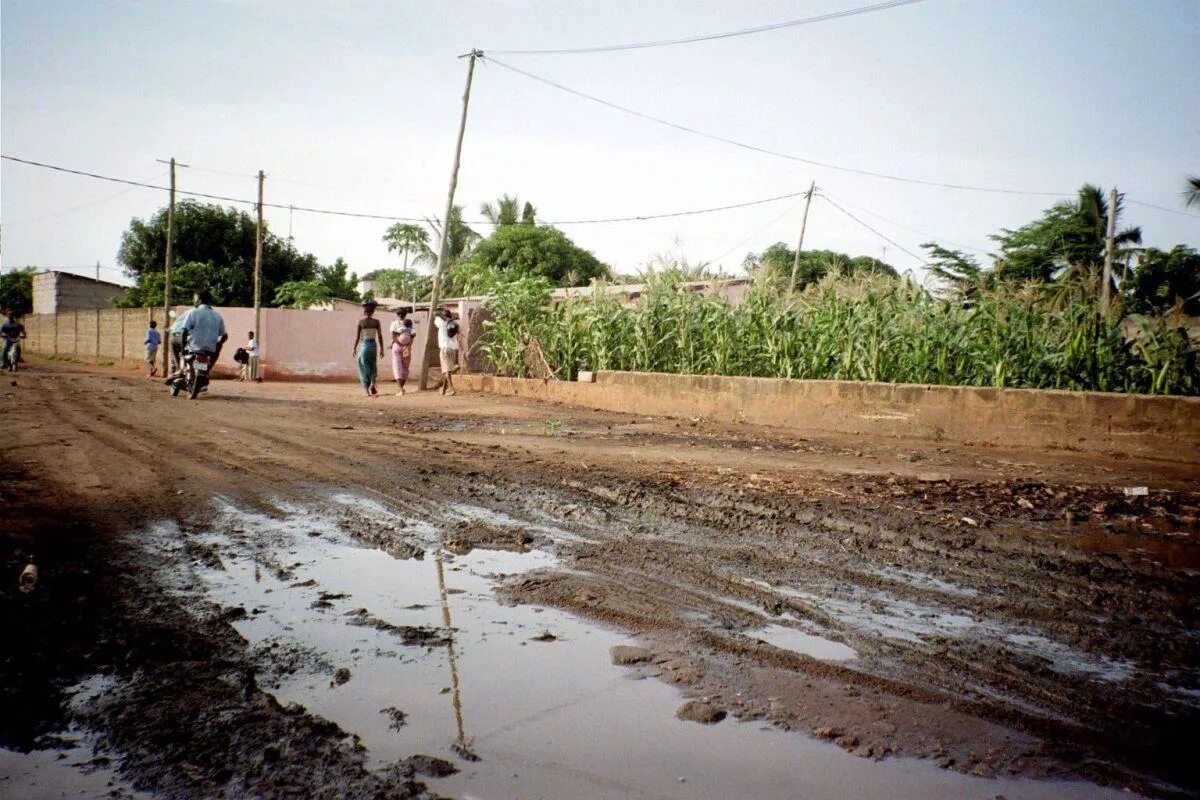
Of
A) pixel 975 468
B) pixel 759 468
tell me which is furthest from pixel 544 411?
pixel 975 468

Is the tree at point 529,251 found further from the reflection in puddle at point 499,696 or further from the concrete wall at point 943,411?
the reflection in puddle at point 499,696

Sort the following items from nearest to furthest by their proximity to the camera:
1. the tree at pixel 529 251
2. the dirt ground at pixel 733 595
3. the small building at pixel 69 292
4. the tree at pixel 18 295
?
1. the dirt ground at pixel 733 595
2. the tree at pixel 529 251
3. the small building at pixel 69 292
4. the tree at pixel 18 295

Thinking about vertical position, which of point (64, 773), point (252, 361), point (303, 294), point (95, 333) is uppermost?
point (303, 294)

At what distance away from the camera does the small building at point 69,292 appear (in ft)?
150

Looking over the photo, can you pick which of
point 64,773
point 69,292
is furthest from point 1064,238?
point 69,292

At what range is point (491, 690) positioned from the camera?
268 cm

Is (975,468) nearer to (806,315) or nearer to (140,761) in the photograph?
(806,315)

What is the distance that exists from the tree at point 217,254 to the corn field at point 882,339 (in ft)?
88.4

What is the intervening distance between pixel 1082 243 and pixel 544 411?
23.5 metres

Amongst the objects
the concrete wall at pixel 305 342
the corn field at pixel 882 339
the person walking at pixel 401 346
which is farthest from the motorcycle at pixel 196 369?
the concrete wall at pixel 305 342

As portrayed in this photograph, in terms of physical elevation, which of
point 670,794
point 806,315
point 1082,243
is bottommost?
point 670,794

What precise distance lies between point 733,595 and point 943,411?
A: 6.54m

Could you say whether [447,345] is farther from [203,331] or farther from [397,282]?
[397,282]

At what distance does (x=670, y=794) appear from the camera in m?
2.10
